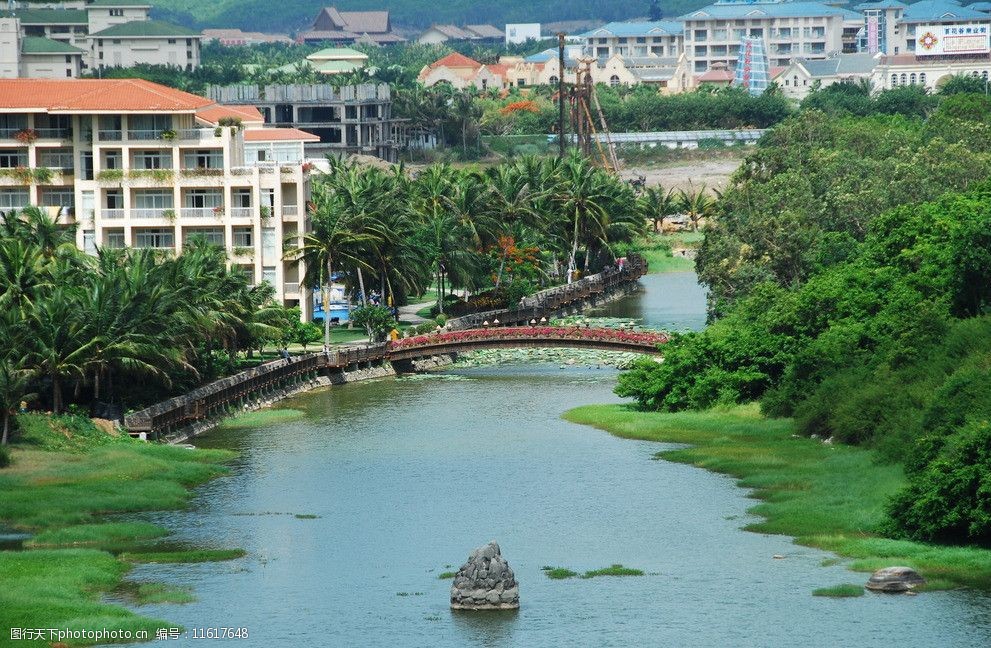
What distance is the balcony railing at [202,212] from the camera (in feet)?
419

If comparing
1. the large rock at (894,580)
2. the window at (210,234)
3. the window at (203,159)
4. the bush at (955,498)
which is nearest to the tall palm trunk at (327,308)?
the window at (210,234)

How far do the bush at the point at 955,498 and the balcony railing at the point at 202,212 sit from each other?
62.0 metres

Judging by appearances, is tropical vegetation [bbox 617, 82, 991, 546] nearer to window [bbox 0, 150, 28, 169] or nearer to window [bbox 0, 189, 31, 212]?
window [bbox 0, 189, 31, 212]

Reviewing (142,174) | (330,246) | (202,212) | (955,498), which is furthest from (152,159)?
(955,498)

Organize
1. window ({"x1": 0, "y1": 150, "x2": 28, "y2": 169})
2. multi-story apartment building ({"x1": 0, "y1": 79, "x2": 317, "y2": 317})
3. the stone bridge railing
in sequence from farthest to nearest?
the stone bridge railing → window ({"x1": 0, "y1": 150, "x2": 28, "y2": 169}) → multi-story apartment building ({"x1": 0, "y1": 79, "x2": 317, "y2": 317})

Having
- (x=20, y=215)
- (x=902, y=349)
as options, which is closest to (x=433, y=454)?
(x=902, y=349)

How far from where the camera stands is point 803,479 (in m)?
85.9

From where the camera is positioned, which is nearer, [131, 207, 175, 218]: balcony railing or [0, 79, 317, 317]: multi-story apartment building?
[0, 79, 317, 317]: multi-story apartment building

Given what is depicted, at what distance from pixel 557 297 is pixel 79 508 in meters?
70.3

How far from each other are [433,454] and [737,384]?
16606mm

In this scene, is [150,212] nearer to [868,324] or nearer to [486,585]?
[868,324]

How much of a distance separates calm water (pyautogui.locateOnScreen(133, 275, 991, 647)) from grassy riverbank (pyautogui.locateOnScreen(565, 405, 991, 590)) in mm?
1311

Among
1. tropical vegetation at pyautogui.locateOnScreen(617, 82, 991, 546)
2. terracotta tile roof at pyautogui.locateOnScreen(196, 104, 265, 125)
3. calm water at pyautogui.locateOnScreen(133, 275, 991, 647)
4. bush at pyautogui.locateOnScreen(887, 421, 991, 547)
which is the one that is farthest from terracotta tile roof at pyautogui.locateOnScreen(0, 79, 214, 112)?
bush at pyautogui.locateOnScreen(887, 421, 991, 547)

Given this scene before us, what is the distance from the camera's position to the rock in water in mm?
66875
